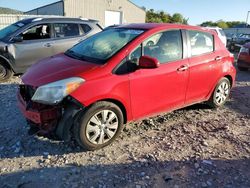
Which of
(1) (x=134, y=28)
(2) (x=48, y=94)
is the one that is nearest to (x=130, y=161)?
(2) (x=48, y=94)

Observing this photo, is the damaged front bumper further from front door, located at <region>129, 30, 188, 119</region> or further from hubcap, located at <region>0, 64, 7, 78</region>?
hubcap, located at <region>0, 64, 7, 78</region>

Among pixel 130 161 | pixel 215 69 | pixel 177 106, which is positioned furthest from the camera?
pixel 215 69

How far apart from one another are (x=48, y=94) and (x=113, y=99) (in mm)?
861

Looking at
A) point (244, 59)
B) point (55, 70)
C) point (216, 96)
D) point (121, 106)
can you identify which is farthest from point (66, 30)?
point (244, 59)

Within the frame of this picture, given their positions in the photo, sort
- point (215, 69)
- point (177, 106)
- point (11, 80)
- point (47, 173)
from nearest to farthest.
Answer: point (47, 173) < point (177, 106) < point (215, 69) < point (11, 80)

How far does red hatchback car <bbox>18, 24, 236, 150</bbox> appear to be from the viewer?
11.8 feet

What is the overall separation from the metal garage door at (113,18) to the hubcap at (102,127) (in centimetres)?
2902

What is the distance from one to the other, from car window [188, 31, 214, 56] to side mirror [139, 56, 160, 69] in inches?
45.2

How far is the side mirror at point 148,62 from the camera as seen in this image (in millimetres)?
3913

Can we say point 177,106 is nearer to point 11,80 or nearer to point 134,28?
point 134,28

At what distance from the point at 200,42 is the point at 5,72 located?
5.11m

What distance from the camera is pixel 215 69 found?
5.20 metres

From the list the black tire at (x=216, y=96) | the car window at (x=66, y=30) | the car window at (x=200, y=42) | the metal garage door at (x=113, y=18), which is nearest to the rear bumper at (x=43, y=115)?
the car window at (x=200, y=42)

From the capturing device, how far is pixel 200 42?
5.00 metres
